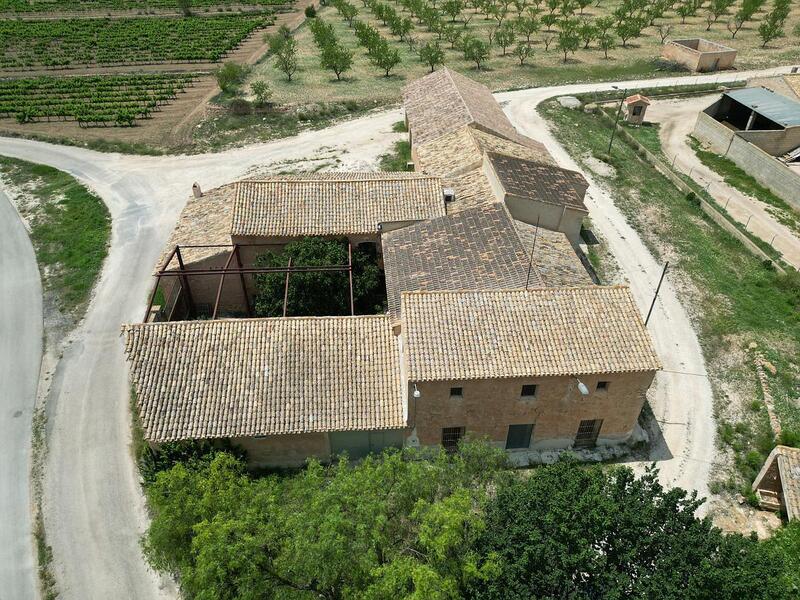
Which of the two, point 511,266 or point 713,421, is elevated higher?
point 511,266

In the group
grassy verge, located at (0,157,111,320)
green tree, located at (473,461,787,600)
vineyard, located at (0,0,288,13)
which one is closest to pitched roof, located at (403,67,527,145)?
grassy verge, located at (0,157,111,320)

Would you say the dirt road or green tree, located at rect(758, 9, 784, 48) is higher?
green tree, located at rect(758, 9, 784, 48)

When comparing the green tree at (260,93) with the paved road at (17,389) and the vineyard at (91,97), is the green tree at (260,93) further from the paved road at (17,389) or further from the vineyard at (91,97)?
the paved road at (17,389)

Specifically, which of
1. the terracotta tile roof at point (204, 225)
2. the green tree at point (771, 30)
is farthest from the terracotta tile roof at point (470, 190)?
the green tree at point (771, 30)

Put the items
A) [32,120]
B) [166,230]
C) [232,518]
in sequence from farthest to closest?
[32,120], [166,230], [232,518]

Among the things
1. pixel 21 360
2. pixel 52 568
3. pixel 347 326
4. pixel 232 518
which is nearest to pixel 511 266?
pixel 347 326

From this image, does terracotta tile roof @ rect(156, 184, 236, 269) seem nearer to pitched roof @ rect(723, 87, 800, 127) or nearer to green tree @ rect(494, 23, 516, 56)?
pitched roof @ rect(723, 87, 800, 127)

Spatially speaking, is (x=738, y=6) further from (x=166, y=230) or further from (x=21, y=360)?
(x=21, y=360)
